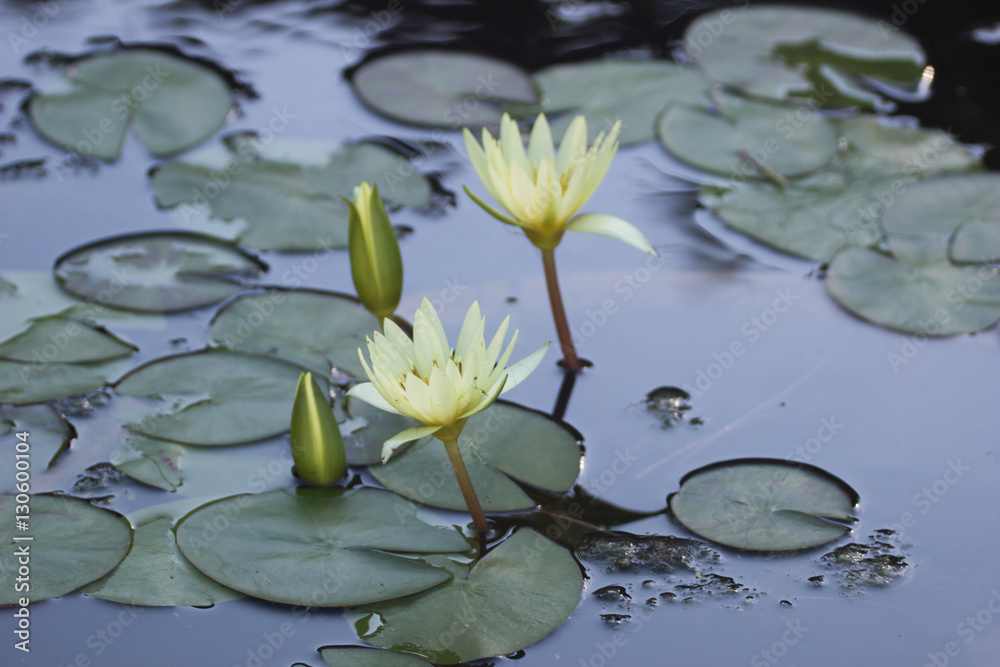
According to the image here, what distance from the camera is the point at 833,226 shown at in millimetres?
2852

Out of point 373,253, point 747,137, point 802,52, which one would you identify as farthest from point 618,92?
point 373,253

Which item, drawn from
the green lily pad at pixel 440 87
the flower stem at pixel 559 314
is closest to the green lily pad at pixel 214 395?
the flower stem at pixel 559 314

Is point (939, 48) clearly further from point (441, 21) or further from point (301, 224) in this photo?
point (301, 224)

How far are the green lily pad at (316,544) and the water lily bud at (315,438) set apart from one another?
0.05 m

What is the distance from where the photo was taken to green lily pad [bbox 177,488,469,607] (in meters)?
1.79

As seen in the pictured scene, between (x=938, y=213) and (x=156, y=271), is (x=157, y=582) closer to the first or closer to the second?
(x=156, y=271)

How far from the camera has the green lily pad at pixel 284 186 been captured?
9.28ft

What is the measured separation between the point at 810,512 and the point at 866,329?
796mm

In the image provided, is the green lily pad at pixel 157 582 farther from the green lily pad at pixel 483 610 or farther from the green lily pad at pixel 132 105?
the green lily pad at pixel 132 105

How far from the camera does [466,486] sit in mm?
1890

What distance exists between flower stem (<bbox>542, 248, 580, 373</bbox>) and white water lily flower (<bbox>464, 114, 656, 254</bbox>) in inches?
2.4

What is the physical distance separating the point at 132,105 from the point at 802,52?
9.21 feet

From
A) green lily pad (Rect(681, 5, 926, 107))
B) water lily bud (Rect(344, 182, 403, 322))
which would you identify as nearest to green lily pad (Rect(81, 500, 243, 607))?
water lily bud (Rect(344, 182, 403, 322))

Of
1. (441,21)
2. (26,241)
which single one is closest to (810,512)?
(26,241)
